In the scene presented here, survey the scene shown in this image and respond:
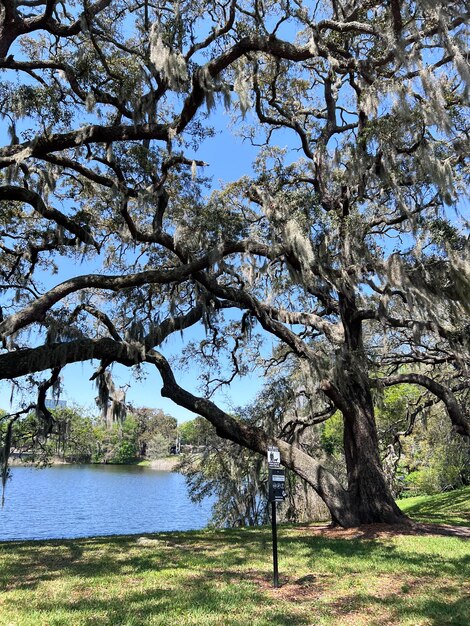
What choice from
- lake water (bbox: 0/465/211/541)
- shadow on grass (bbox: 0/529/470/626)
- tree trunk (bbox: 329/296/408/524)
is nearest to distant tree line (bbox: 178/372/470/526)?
lake water (bbox: 0/465/211/541)

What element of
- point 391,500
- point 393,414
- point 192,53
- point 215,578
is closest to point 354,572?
point 215,578

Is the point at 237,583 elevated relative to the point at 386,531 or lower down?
elevated

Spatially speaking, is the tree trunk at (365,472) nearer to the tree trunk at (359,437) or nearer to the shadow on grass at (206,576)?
the tree trunk at (359,437)

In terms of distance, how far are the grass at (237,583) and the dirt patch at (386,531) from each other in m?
0.41

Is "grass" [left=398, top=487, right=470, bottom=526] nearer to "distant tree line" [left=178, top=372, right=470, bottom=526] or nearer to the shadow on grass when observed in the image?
"distant tree line" [left=178, top=372, right=470, bottom=526]

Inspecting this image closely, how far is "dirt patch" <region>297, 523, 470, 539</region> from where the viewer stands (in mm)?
7802

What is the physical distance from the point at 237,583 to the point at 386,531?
13.4 ft

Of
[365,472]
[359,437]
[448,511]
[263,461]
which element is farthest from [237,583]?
[448,511]

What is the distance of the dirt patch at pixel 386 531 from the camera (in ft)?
25.6

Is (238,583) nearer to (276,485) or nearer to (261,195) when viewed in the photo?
(276,485)

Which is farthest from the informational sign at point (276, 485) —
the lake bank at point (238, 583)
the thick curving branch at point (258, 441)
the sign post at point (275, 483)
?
the thick curving branch at point (258, 441)

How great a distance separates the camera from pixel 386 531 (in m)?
8.00

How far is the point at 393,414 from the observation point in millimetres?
20281

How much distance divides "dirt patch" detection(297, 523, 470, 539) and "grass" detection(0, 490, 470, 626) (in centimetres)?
41
